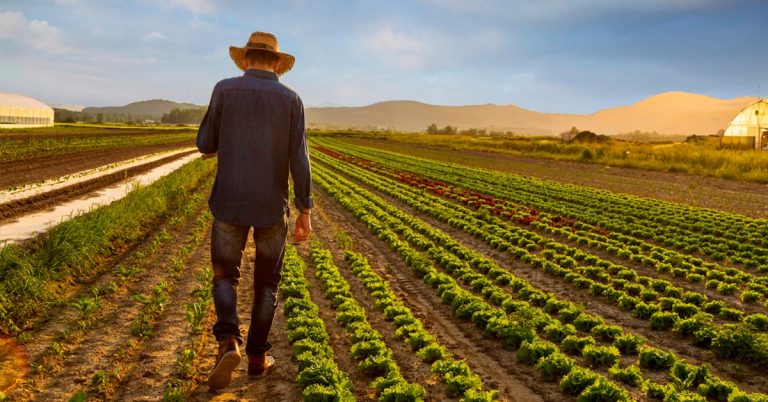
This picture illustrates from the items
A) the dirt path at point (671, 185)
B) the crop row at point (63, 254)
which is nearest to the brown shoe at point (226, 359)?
the crop row at point (63, 254)

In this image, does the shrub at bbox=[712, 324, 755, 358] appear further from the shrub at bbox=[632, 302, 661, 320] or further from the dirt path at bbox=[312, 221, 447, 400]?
A: the dirt path at bbox=[312, 221, 447, 400]

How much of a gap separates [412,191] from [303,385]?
1859 cm

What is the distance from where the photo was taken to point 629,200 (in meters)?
21.3

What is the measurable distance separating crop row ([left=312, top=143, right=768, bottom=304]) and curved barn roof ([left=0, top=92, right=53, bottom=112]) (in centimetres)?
7537

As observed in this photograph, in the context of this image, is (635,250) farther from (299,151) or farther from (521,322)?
(299,151)

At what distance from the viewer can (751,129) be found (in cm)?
5159

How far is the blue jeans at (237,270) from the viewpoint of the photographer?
452cm

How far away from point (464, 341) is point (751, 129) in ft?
182

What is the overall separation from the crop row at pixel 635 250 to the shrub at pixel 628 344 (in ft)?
11.8

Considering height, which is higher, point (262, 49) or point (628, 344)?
point (262, 49)

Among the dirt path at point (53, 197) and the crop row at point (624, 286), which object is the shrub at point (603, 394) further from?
the dirt path at point (53, 197)

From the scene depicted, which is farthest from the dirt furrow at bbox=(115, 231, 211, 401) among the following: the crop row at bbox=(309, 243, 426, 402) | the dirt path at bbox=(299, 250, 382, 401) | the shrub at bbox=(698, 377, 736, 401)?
the shrub at bbox=(698, 377, 736, 401)

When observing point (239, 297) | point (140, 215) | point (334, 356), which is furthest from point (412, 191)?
point (334, 356)

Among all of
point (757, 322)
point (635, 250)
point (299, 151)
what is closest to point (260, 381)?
point (299, 151)
